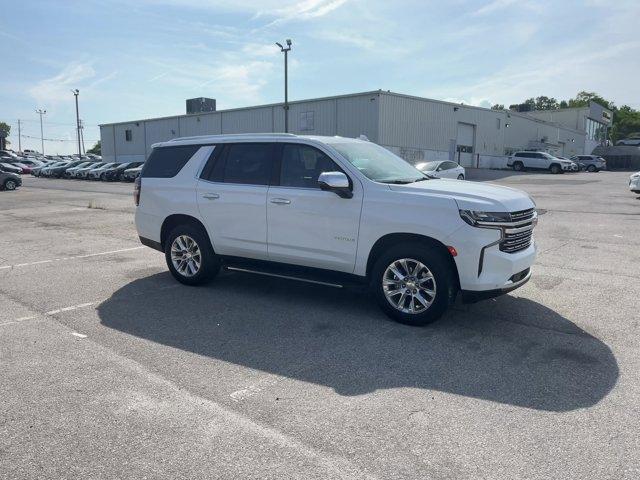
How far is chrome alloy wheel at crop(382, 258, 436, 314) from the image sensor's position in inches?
205

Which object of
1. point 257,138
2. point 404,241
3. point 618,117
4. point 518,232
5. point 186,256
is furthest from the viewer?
point 618,117

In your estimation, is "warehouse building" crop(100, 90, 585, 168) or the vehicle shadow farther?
"warehouse building" crop(100, 90, 585, 168)

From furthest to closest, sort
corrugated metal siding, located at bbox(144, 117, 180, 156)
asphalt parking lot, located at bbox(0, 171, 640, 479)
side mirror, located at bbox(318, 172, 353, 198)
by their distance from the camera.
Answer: corrugated metal siding, located at bbox(144, 117, 180, 156) < side mirror, located at bbox(318, 172, 353, 198) < asphalt parking lot, located at bbox(0, 171, 640, 479)

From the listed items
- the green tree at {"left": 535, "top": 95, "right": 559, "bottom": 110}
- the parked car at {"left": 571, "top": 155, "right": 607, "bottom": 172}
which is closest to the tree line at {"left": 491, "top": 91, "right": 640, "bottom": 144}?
the green tree at {"left": 535, "top": 95, "right": 559, "bottom": 110}

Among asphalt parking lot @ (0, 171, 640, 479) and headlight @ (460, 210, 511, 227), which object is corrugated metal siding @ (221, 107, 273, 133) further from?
headlight @ (460, 210, 511, 227)

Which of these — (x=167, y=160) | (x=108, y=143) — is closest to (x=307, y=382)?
(x=167, y=160)

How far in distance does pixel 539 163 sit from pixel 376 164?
4302cm

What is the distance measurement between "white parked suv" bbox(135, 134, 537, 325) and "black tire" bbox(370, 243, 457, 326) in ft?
0.03

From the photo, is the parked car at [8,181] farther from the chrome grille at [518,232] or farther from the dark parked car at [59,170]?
the chrome grille at [518,232]

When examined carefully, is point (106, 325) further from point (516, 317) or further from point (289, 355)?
point (516, 317)

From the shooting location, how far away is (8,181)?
29016 mm

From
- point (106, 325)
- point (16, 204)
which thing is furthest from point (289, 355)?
point (16, 204)

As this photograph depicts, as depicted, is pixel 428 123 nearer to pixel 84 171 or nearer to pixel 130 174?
pixel 130 174

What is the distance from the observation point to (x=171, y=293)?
6.75 m
